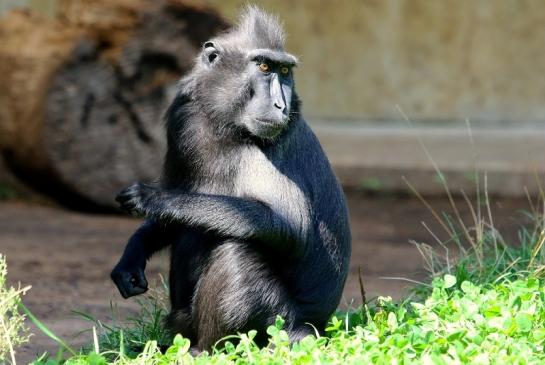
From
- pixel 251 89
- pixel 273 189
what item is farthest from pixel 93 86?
pixel 273 189

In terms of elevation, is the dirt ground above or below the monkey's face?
below

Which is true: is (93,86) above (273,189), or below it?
below

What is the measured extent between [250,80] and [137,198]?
33.5 inches

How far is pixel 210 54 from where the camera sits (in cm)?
541

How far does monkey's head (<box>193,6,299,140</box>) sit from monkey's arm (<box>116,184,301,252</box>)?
0.42 meters

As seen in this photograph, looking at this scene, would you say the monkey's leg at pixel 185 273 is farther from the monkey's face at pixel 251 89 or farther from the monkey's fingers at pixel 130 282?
the monkey's face at pixel 251 89

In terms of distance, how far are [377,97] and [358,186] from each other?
2.20 metres

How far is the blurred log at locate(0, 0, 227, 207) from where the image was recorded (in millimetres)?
9711

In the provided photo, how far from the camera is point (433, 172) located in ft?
37.1

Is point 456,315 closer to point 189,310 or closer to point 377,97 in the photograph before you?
point 189,310

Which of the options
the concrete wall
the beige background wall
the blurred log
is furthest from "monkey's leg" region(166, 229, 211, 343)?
the concrete wall

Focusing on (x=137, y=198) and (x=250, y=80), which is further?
(x=250, y=80)

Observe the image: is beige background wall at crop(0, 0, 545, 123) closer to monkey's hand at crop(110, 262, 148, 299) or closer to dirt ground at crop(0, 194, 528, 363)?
dirt ground at crop(0, 194, 528, 363)

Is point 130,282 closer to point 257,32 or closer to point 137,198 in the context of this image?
point 137,198
